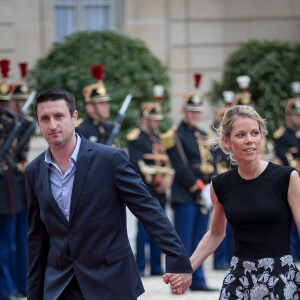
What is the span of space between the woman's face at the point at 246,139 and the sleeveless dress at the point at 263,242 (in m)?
0.14

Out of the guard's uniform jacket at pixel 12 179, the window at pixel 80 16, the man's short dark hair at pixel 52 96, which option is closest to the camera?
the man's short dark hair at pixel 52 96

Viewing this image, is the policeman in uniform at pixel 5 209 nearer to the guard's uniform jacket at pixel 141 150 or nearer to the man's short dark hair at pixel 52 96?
the guard's uniform jacket at pixel 141 150

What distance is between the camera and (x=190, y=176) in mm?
9141

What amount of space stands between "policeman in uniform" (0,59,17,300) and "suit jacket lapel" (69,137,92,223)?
3957 millimetres

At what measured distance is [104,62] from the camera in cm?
1245

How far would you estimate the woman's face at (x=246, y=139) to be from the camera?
466 cm

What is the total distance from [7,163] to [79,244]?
13.8 feet

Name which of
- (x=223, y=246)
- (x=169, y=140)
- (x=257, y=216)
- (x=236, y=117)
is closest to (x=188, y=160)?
(x=169, y=140)

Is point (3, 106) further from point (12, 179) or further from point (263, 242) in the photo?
point (263, 242)

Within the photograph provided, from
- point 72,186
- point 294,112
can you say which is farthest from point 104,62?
point 72,186

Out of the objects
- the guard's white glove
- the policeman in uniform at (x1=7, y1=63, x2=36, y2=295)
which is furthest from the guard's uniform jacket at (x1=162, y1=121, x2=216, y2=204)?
the policeman in uniform at (x1=7, y1=63, x2=36, y2=295)

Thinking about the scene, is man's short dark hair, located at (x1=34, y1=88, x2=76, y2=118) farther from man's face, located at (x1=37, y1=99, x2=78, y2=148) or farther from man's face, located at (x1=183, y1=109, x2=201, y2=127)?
man's face, located at (x1=183, y1=109, x2=201, y2=127)

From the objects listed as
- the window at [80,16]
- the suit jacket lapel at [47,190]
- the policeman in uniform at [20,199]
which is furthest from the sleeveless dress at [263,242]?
the window at [80,16]

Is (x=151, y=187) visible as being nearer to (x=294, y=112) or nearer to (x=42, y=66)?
(x=294, y=112)
